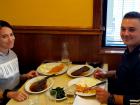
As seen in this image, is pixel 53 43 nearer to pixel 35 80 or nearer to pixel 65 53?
pixel 65 53

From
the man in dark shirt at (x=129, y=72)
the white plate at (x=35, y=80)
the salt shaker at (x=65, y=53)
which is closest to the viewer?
the man in dark shirt at (x=129, y=72)

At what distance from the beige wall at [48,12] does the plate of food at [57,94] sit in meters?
0.83

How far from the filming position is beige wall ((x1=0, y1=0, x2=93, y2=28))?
238 centimetres

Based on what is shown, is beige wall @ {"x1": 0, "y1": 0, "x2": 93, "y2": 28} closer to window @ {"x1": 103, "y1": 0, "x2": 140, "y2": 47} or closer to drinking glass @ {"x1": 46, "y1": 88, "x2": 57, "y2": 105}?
window @ {"x1": 103, "y1": 0, "x2": 140, "y2": 47}

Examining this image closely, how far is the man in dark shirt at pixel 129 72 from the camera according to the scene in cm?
170

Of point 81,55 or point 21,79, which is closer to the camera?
point 21,79

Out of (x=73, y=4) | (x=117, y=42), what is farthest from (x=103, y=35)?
(x=73, y=4)

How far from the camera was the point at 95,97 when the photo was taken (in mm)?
1777

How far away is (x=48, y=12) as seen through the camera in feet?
7.99

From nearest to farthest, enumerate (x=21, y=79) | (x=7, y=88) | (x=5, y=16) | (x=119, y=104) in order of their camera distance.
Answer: (x=119, y=104) → (x=7, y=88) → (x=21, y=79) → (x=5, y=16)

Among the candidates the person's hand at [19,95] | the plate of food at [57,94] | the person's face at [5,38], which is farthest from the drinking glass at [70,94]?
the person's face at [5,38]

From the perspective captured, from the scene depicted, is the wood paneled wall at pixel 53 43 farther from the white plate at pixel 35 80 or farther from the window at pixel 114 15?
the white plate at pixel 35 80

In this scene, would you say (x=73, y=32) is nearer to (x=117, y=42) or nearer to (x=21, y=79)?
(x=117, y=42)

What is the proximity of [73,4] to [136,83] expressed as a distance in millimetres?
1007
